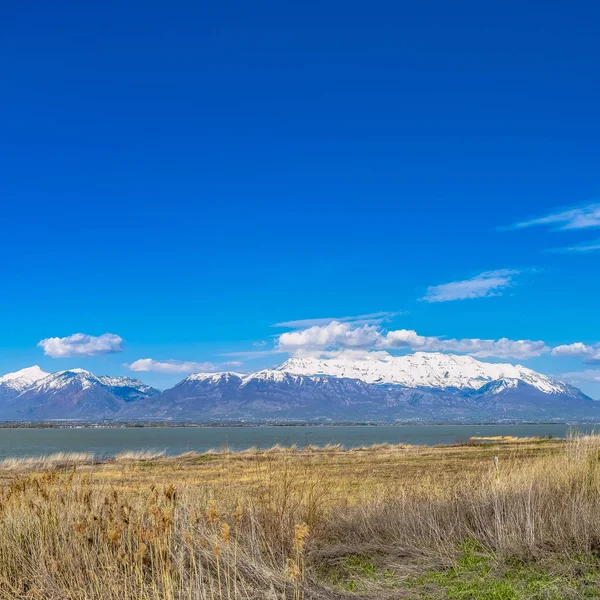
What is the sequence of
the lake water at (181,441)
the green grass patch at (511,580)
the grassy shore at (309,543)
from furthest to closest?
the lake water at (181,441), the green grass patch at (511,580), the grassy shore at (309,543)

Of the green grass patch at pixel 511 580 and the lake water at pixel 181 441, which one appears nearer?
the green grass patch at pixel 511 580

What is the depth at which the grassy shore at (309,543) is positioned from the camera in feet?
22.1

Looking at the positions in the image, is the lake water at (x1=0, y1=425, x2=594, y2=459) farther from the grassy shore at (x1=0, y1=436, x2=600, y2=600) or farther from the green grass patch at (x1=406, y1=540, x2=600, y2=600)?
the green grass patch at (x1=406, y1=540, x2=600, y2=600)

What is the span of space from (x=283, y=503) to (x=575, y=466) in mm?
5267

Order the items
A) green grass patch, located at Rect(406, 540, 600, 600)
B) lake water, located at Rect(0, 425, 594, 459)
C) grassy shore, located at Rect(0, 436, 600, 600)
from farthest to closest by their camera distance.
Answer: lake water, located at Rect(0, 425, 594, 459)
green grass patch, located at Rect(406, 540, 600, 600)
grassy shore, located at Rect(0, 436, 600, 600)

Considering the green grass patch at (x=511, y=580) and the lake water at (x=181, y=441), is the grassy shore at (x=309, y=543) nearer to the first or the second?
the green grass patch at (x=511, y=580)

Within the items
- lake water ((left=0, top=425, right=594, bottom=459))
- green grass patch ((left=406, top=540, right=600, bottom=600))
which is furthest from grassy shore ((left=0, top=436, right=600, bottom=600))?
lake water ((left=0, top=425, right=594, bottom=459))

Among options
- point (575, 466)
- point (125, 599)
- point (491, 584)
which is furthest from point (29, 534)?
point (575, 466)

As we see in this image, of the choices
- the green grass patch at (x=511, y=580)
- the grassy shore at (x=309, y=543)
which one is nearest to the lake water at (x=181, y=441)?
the grassy shore at (x=309, y=543)

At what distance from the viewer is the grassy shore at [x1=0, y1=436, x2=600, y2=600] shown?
22.1 ft

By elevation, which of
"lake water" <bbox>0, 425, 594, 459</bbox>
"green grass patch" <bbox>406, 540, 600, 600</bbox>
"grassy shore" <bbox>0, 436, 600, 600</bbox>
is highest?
"grassy shore" <bbox>0, 436, 600, 600</bbox>

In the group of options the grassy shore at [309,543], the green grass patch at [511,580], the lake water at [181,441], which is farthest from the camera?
the lake water at [181,441]

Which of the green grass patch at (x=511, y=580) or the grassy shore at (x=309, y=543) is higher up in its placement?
the grassy shore at (x=309, y=543)

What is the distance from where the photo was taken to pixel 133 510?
28.3 ft
